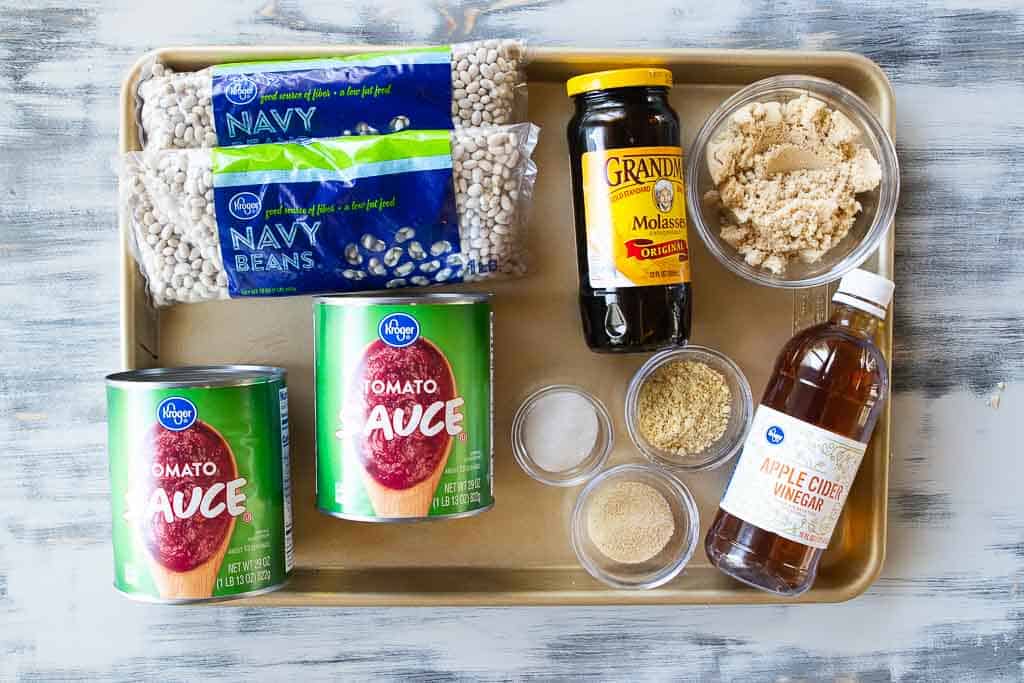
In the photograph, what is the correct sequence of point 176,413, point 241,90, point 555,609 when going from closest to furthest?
point 176,413 < point 241,90 < point 555,609

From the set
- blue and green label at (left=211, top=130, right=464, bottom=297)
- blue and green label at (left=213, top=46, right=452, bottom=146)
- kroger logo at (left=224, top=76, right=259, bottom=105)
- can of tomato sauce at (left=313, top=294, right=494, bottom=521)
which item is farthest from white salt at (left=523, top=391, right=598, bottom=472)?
kroger logo at (left=224, top=76, right=259, bottom=105)

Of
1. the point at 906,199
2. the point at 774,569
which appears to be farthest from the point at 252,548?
the point at 906,199

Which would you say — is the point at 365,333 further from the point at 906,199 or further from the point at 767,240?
the point at 906,199

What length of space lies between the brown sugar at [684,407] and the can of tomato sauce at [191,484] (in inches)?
17.0

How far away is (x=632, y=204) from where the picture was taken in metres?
0.89

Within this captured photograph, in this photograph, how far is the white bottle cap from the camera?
87 cm

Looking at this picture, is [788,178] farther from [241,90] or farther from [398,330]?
[241,90]

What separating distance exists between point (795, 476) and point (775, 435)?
5 centimetres

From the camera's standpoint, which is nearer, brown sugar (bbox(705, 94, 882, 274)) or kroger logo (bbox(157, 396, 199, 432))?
kroger logo (bbox(157, 396, 199, 432))

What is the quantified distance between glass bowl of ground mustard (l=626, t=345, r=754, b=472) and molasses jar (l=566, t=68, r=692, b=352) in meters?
0.06

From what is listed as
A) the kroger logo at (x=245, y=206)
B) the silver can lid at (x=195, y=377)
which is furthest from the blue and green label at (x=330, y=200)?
→ the silver can lid at (x=195, y=377)

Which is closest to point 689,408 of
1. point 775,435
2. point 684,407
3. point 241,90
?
point 684,407

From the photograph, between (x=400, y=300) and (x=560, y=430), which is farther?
(x=560, y=430)

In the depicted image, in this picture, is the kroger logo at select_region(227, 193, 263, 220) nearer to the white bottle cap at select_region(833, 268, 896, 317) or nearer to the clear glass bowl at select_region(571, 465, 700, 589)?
the clear glass bowl at select_region(571, 465, 700, 589)
